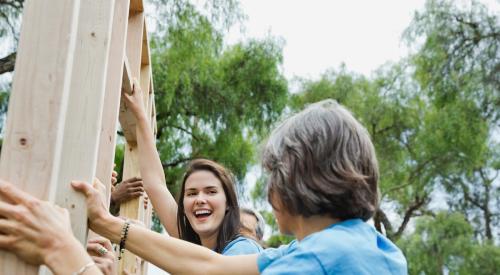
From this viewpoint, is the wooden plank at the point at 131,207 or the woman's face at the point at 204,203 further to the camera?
the wooden plank at the point at 131,207

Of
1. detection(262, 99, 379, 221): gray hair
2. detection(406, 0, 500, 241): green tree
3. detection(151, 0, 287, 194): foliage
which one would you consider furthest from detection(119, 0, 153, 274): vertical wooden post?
detection(406, 0, 500, 241): green tree

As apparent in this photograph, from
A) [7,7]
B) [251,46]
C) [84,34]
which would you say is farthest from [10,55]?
[251,46]

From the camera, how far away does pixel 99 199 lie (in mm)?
1429

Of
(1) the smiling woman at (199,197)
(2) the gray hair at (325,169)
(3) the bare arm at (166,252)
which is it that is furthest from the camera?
(1) the smiling woman at (199,197)

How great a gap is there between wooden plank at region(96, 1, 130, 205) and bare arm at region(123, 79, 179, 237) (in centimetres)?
48

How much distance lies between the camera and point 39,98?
52.2 inches

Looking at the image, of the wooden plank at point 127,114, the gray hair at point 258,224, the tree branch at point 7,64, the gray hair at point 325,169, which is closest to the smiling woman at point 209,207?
the wooden plank at point 127,114

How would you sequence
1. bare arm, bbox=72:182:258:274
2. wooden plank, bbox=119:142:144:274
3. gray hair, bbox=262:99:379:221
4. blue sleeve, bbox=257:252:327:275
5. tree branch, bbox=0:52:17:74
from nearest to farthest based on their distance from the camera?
1. blue sleeve, bbox=257:252:327:275
2. gray hair, bbox=262:99:379:221
3. bare arm, bbox=72:182:258:274
4. wooden plank, bbox=119:142:144:274
5. tree branch, bbox=0:52:17:74

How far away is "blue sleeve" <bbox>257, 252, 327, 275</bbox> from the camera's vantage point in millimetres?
1211

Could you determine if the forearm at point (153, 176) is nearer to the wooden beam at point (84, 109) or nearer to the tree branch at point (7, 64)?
the wooden beam at point (84, 109)

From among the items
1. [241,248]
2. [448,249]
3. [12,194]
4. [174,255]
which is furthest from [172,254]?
[448,249]

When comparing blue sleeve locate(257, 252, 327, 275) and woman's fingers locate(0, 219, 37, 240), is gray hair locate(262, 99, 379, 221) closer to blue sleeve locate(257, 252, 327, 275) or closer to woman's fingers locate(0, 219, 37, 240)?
blue sleeve locate(257, 252, 327, 275)

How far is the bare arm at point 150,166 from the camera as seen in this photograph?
7.86 ft

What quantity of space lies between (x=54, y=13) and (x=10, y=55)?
424 cm
